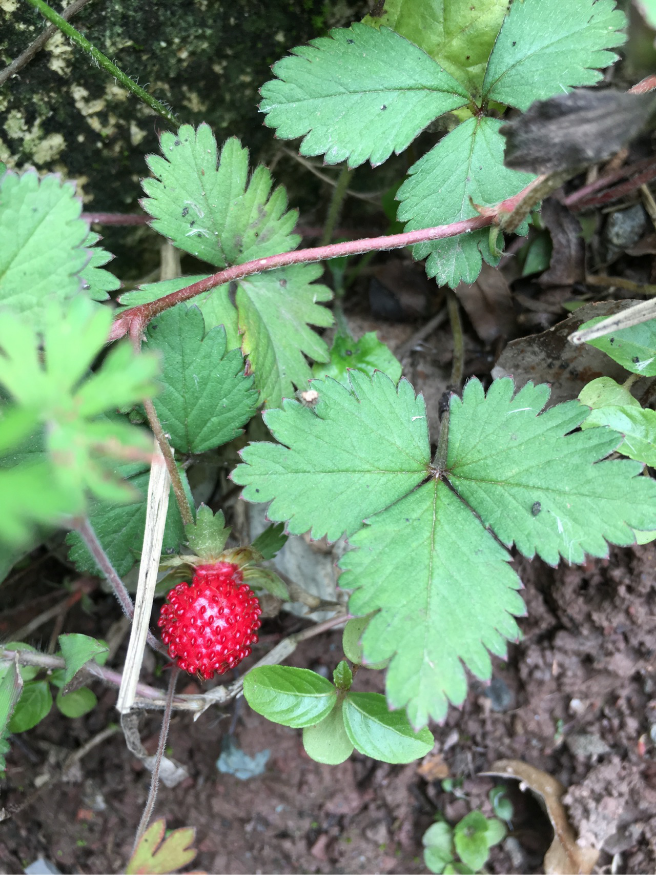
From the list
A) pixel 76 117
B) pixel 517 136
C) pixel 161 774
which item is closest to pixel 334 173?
pixel 76 117

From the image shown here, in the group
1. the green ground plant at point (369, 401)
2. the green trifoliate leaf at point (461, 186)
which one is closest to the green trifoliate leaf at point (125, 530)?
the green ground plant at point (369, 401)

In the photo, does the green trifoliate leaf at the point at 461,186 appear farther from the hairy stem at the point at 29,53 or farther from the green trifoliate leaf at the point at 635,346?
the hairy stem at the point at 29,53

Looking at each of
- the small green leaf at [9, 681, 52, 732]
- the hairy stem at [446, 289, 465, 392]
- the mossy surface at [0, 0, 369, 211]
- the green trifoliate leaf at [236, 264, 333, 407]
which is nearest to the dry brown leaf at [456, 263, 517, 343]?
the hairy stem at [446, 289, 465, 392]

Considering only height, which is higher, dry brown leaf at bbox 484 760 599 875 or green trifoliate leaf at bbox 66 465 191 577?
green trifoliate leaf at bbox 66 465 191 577

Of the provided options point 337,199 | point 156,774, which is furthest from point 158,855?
point 337,199

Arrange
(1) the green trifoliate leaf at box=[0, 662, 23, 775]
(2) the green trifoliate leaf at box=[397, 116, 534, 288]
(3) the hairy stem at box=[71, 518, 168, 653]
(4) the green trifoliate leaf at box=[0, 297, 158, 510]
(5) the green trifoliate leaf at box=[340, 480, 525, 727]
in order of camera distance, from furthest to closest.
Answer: (2) the green trifoliate leaf at box=[397, 116, 534, 288] → (1) the green trifoliate leaf at box=[0, 662, 23, 775] → (5) the green trifoliate leaf at box=[340, 480, 525, 727] → (3) the hairy stem at box=[71, 518, 168, 653] → (4) the green trifoliate leaf at box=[0, 297, 158, 510]

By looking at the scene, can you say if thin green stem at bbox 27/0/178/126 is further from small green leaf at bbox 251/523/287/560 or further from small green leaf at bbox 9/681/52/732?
small green leaf at bbox 9/681/52/732
